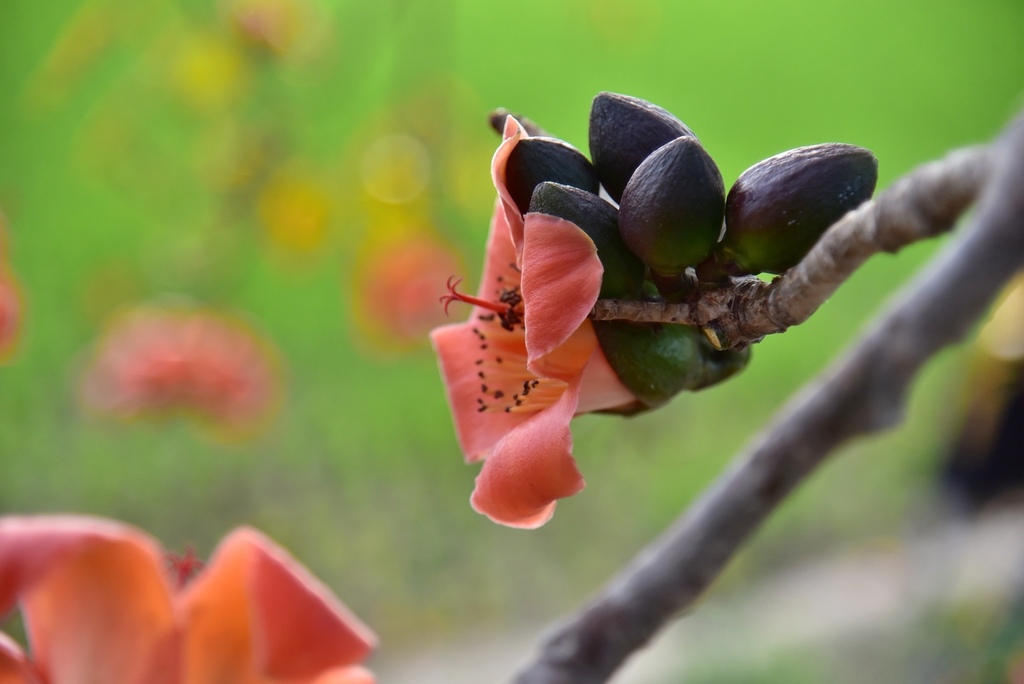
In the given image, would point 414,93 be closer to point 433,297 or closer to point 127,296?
point 433,297

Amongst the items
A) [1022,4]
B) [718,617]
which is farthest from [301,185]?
[1022,4]

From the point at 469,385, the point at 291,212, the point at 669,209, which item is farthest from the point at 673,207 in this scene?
the point at 291,212

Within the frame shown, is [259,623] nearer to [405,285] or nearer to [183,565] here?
[183,565]

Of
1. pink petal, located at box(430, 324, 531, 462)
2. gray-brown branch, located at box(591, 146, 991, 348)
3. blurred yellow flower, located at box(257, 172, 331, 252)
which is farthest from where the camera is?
blurred yellow flower, located at box(257, 172, 331, 252)

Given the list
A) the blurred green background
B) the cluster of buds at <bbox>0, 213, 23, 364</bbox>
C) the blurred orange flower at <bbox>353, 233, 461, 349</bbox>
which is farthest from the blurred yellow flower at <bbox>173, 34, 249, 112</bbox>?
A: the cluster of buds at <bbox>0, 213, 23, 364</bbox>

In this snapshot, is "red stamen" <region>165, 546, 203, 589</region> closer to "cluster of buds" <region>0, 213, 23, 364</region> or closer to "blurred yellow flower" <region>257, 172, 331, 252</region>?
"cluster of buds" <region>0, 213, 23, 364</region>
